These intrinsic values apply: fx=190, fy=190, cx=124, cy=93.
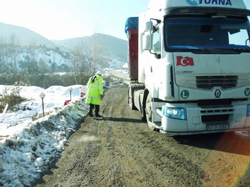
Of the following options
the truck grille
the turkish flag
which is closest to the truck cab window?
the turkish flag

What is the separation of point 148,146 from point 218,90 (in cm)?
207

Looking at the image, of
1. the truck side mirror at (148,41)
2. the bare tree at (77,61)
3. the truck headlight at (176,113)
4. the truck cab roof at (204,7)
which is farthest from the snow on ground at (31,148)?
the bare tree at (77,61)

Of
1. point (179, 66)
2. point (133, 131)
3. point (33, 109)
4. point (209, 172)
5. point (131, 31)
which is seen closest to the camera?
point (209, 172)

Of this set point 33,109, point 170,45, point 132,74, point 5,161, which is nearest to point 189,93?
point 170,45

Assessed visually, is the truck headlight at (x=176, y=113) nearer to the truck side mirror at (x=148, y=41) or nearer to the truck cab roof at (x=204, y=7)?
the truck side mirror at (x=148, y=41)

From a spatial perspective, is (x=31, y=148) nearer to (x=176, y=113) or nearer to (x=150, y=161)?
(x=150, y=161)

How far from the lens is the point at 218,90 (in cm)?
434

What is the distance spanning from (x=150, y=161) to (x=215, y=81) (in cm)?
233

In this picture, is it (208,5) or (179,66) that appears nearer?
(179,66)

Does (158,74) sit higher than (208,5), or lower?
lower

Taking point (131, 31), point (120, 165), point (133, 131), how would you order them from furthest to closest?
point (131, 31) < point (133, 131) < point (120, 165)

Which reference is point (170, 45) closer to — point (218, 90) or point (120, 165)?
point (218, 90)

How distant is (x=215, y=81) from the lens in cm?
436

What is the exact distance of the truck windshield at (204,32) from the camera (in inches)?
178
